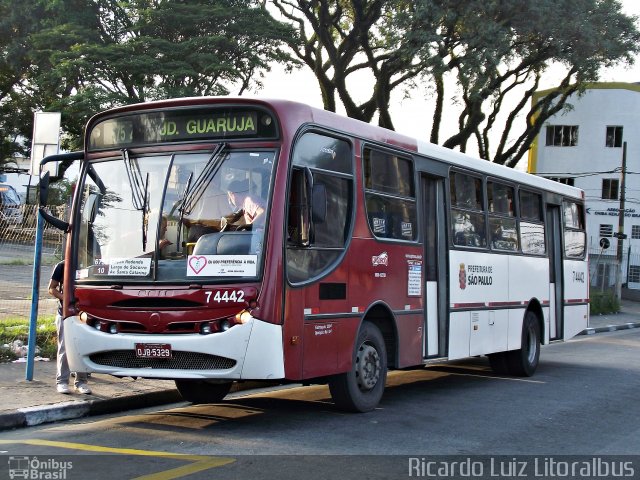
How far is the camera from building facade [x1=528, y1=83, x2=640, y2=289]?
1975 inches

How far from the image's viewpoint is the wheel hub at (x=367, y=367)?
346 inches

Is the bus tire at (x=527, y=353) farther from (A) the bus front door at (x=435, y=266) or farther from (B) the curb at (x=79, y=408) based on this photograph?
(B) the curb at (x=79, y=408)

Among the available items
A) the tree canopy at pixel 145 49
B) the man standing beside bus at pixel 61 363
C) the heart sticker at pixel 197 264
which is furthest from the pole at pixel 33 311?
the tree canopy at pixel 145 49

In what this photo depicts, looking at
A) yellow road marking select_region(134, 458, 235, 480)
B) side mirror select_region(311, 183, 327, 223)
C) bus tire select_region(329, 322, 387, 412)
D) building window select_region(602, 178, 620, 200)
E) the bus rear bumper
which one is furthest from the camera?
building window select_region(602, 178, 620, 200)

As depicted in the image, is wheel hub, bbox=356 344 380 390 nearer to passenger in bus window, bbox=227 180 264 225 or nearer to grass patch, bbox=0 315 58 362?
passenger in bus window, bbox=227 180 264 225

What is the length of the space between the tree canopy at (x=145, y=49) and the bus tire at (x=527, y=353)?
1618 cm

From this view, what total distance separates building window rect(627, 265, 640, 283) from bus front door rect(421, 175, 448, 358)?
141ft

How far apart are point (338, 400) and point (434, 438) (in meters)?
1.25

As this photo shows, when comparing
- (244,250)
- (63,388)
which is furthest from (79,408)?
(244,250)

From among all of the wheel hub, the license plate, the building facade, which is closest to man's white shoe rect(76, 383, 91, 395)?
the license plate

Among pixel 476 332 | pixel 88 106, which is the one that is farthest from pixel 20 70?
pixel 476 332

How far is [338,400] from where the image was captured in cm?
870

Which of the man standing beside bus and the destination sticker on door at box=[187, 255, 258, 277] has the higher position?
the destination sticker on door at box=[187, 255, 258, 277]

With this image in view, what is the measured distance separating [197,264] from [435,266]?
3995 millimetres
